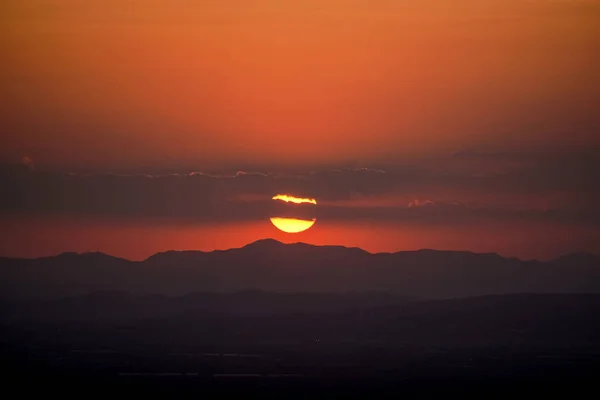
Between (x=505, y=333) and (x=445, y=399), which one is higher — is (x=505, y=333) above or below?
above

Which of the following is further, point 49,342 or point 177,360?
point 49,342

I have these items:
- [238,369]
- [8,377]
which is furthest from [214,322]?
[8,377]

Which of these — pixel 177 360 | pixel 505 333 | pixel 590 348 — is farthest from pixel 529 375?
pixel 505 333

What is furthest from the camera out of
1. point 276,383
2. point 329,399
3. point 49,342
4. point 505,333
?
point 505,333

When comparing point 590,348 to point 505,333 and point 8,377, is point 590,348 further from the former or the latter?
point 8,377

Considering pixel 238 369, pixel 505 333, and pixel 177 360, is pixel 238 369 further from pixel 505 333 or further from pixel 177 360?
pixel 505 333

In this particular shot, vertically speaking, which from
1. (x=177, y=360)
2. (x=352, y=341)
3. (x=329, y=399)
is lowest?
(x=329, y=399)

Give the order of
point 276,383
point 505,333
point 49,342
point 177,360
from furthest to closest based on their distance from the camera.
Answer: point 505,333 < point 49,342 < point 177,360 < point 276,383
